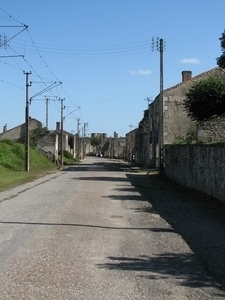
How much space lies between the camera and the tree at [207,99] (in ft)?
119

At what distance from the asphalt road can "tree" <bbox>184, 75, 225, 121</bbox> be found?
22248mm

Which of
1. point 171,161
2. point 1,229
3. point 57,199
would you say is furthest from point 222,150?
point 171,161

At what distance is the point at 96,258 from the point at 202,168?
43.8ft

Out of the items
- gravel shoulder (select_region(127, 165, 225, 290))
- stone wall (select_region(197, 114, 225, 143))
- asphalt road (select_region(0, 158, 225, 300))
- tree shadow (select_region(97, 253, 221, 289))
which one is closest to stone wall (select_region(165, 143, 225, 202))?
gravel shoulder (select_region(127, 165, 225, 290))

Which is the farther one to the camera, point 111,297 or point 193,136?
point 193,136

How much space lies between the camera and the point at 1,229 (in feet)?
38.8

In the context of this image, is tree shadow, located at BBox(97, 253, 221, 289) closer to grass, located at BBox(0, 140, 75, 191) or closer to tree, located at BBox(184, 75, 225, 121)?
tree, located at BBox(184, 75, 225, 121)

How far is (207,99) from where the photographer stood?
36.3 metres

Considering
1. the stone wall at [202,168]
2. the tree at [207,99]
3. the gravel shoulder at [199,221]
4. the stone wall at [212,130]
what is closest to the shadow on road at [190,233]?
the gravel shoulder at [199,221]

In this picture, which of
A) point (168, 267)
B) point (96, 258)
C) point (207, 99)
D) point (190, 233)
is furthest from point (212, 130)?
point (168, 267)

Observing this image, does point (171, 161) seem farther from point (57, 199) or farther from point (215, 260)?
point (215, 260)

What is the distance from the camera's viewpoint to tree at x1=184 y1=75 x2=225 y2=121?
3616 cm

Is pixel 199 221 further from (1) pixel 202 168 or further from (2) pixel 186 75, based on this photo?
(2) pixel 186 75

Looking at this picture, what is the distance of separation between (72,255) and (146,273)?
1.74 meters
